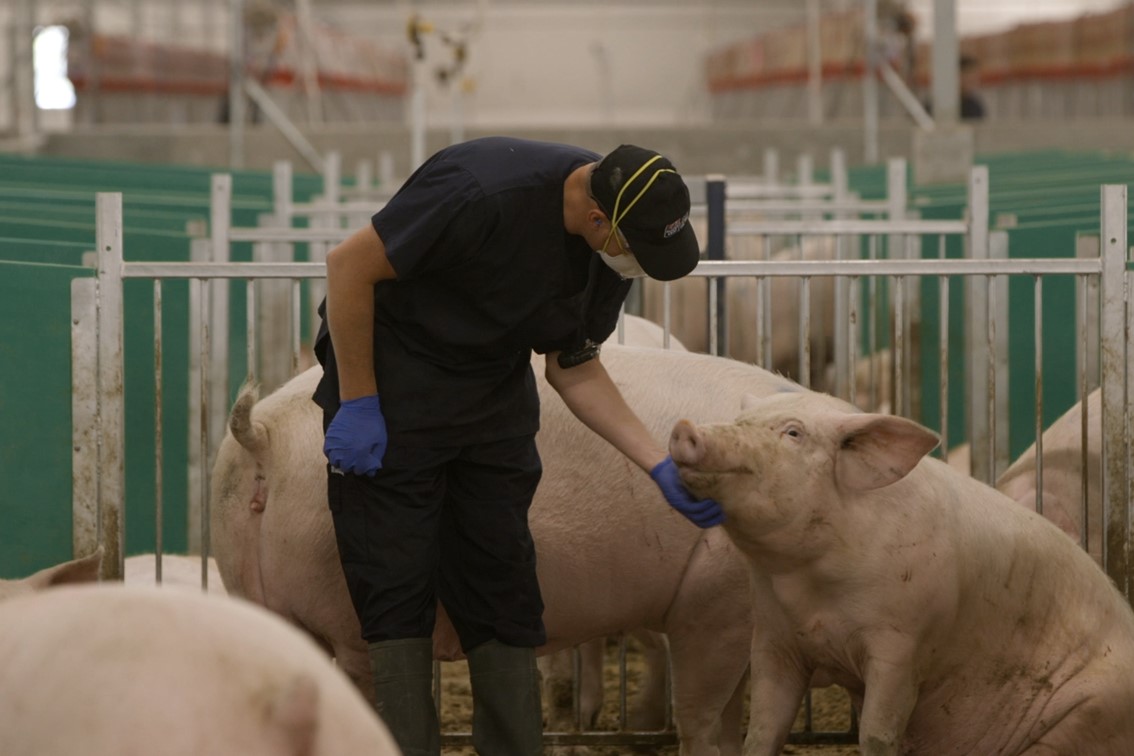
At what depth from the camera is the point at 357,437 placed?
11.0 ft

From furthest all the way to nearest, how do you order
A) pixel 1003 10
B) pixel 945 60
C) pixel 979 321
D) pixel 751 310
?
pixel 1003 10
pixel 751 310
pixel 945 60
pixel 979 321

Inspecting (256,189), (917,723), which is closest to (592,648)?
(917,723)

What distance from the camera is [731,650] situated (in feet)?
13.2

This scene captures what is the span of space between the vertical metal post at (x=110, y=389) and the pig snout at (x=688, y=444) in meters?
1.72

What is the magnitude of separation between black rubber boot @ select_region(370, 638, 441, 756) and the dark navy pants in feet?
0.09

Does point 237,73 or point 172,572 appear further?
point 237,73

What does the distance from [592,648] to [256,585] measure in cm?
158

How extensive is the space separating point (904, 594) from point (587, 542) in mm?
804

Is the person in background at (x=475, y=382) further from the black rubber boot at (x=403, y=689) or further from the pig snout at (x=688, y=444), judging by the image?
the pig snout at (x=688, y=444)

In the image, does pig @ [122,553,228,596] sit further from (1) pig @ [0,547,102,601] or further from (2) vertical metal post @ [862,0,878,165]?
(2) vertical metal post @ [862,0,878,165]

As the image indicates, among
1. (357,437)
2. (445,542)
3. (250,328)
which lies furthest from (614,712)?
(357,437)

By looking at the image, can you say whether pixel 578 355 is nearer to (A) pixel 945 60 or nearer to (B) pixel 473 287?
(B) pixel 473 287

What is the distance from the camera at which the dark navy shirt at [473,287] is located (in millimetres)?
3279

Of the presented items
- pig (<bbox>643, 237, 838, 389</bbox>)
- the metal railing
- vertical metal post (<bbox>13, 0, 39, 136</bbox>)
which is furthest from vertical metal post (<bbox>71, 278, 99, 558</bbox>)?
vertical metal post (<bbox>13, 0, 39, 136</bbox>)
